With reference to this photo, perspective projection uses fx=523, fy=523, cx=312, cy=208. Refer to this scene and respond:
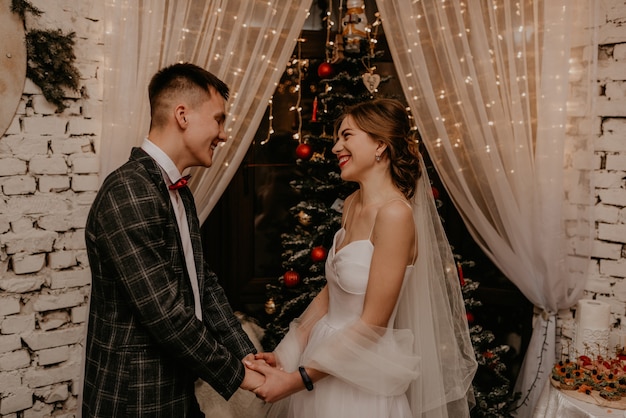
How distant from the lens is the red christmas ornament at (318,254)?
2986mm

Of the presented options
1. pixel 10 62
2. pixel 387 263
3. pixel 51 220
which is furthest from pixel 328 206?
pixel 10 62

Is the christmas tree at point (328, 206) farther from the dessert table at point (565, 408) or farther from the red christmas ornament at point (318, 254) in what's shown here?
the dessert table at point (565, 408)

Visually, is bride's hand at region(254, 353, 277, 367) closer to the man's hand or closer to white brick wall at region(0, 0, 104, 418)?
the man's hand

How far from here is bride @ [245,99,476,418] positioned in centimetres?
208

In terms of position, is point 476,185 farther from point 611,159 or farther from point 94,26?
point 94,26

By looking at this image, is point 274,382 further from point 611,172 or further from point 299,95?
point 611,172

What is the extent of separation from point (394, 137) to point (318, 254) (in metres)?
0.95

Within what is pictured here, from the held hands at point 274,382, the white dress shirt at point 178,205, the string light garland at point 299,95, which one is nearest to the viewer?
the white dress shirt at point 178,205

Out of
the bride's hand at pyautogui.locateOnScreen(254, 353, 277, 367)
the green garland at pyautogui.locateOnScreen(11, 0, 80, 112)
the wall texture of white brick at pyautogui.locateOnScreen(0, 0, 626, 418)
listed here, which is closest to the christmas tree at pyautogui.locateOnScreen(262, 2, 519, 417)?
the bride's hand at pyautogui.locateOnScreen(254, 353, 277, 367)

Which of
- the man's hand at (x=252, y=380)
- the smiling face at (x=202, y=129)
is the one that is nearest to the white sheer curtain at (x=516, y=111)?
the smiling face at (x=202, y=129)

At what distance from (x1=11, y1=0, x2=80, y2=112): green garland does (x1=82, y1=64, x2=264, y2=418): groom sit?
0.77 m

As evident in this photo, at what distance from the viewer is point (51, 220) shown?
2.57 meters

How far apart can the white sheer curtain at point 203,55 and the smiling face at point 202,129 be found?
0.68m

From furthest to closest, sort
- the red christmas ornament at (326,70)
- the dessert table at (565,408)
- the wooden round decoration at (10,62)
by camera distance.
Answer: the red christmas ornament at (326,70), the wooden round decoration at (10,62), the dessert table at (565,408)
